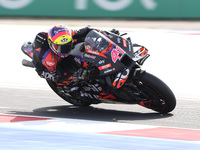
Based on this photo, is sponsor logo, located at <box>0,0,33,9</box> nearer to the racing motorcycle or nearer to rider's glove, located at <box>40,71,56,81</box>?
rider's glove, located at <box>40,71,56,81</box>

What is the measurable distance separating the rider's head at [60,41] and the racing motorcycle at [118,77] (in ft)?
0.67

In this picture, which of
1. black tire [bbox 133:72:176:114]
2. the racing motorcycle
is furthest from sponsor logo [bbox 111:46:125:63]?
black tire [bbox 133:72:176:114]

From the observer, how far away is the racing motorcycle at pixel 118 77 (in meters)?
5.36

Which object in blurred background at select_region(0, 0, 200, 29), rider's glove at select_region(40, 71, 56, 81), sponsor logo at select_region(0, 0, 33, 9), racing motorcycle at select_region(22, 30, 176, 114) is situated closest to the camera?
racing motorcycle at select_region(22, 30, 176, 114)

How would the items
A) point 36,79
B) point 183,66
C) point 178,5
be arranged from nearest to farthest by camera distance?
point 36,79
point 183,66
point 178,5

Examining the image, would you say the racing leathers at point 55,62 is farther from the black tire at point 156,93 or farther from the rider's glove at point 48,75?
the black tire at point 156,93

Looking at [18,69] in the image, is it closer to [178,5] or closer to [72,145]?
[72,145]

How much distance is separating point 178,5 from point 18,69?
8347mm

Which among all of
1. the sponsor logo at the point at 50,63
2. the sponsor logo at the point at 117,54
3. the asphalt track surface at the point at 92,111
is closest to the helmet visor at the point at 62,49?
the sponsor logo at the point at 50,63

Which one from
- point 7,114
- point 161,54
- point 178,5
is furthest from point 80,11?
point 7,114

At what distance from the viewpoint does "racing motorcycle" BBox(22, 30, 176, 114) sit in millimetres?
5355

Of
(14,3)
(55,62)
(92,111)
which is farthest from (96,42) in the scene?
(14,3)

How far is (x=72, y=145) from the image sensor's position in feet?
15.0

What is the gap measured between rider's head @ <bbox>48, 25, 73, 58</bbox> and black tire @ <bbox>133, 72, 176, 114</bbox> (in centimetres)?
97
